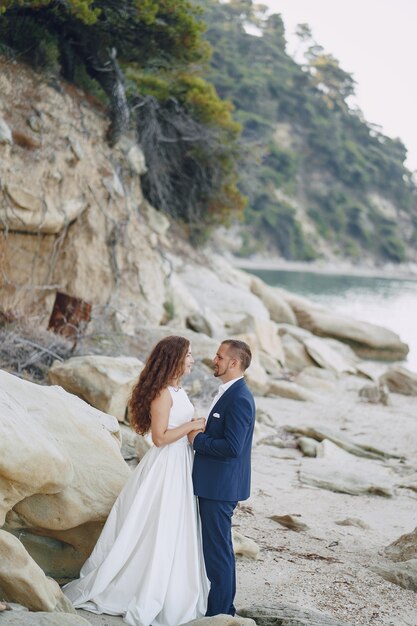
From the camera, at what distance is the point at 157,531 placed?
432 centimetres

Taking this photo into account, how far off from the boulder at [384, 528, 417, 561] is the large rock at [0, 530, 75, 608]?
10.1 ft

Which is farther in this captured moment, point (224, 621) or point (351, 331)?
point (351, 331)

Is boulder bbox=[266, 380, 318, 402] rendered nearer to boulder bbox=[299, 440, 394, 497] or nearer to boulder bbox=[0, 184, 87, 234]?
boulder bbox=[299, 440, 394, 497]

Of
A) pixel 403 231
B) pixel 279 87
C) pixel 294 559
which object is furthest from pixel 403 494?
pixel 403 231

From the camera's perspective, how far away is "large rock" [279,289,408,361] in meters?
24.3

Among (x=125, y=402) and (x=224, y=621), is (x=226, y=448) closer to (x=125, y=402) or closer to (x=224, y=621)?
(x=224, y=621)

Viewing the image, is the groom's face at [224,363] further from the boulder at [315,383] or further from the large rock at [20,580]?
the boulder at [315,383]

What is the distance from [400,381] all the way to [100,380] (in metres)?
10.6

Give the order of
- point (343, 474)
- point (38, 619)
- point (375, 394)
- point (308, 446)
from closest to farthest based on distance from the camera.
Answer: point (38, 619), point (343, 474), point (308, 446), point (375, 394)

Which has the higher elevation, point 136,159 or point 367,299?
point 136,159

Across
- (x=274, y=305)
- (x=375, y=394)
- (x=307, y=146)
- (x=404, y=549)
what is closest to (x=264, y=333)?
(x=375, y=394)

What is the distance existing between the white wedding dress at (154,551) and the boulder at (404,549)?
2068mm

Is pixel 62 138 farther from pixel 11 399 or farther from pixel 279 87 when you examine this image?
pixel 279 87

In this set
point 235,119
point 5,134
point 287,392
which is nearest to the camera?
point 5,134
